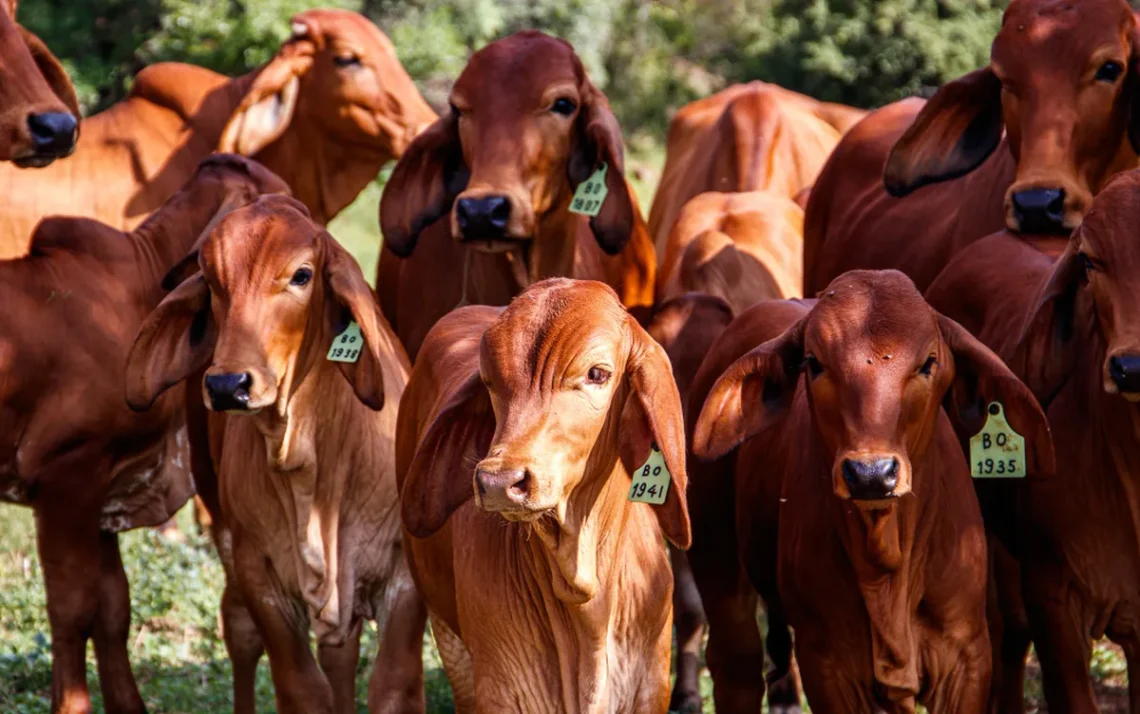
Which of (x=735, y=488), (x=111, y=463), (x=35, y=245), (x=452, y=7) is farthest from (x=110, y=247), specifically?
(x=452, y=7)

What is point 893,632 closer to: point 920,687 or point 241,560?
point 920,687

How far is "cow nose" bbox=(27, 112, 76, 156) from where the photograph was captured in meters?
7.56

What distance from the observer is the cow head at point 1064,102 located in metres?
6.87

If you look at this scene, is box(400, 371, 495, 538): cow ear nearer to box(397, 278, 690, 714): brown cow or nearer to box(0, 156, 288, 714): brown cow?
box(397, 278, 690, 714): brown cow

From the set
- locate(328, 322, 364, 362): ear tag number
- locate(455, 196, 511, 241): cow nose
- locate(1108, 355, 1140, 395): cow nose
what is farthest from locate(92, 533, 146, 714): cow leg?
locate(1108, 355, 1140, 395): cow nose

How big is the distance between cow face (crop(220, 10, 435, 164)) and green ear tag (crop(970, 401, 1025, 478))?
15.3ft

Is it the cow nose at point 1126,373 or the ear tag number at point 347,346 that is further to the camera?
the ear tag number at point 347,346

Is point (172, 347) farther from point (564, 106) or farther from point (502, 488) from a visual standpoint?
point (502, 488)

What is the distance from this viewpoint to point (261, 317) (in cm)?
620

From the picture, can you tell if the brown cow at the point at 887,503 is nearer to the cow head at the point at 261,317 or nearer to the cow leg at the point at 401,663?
the cow leg at the point at 401,663

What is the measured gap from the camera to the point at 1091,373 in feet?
20.1

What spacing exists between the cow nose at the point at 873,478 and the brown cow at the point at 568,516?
17.3 inches

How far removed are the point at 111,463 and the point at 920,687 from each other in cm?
330

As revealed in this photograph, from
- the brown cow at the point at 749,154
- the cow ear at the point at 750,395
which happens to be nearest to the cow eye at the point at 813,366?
the cow ear at the point at 750,395
